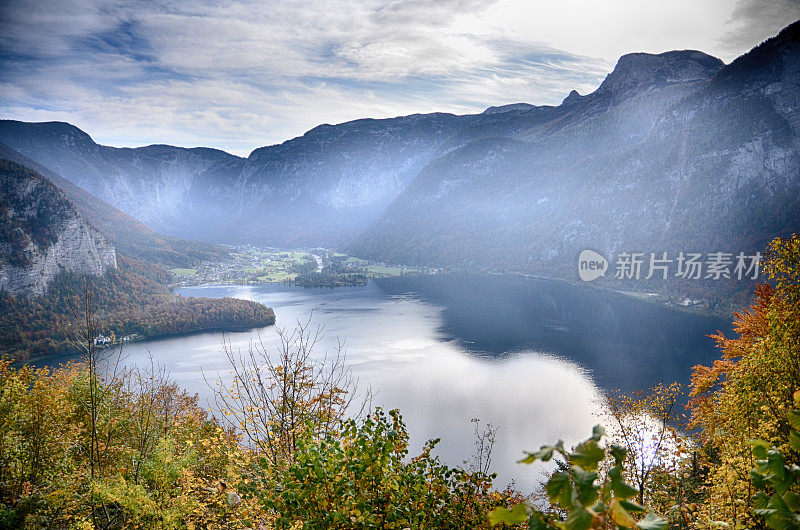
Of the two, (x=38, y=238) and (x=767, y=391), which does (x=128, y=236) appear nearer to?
(x=38, y=238)

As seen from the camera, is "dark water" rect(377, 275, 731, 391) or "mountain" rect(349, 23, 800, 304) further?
"mountain" rect(349, 23, 800, 304)

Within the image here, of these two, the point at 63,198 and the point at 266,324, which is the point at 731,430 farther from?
the point at 63,198

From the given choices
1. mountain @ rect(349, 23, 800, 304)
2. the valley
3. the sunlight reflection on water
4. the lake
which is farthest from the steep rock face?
mountain @ rect(349, 23, 800, 304)

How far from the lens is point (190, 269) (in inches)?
6314

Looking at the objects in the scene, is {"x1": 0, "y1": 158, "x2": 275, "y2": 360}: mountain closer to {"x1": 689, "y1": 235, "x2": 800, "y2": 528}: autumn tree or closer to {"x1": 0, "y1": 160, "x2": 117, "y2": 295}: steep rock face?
{"x1": 0, "y1": 160, "x2": 117, "y2": 295}: steep rock face

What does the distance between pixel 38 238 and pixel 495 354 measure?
10524 centimetres

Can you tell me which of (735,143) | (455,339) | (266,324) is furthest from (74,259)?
(735,143)

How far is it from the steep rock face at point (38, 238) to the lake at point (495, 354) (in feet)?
127

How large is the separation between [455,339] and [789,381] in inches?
2388

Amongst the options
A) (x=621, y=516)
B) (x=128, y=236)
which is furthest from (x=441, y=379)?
(x=128, y=236)

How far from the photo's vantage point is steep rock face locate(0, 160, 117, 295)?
89.8 metres

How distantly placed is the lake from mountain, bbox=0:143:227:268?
7006 centimetres

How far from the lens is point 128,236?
16912 centimetres

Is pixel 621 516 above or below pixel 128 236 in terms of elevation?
above
